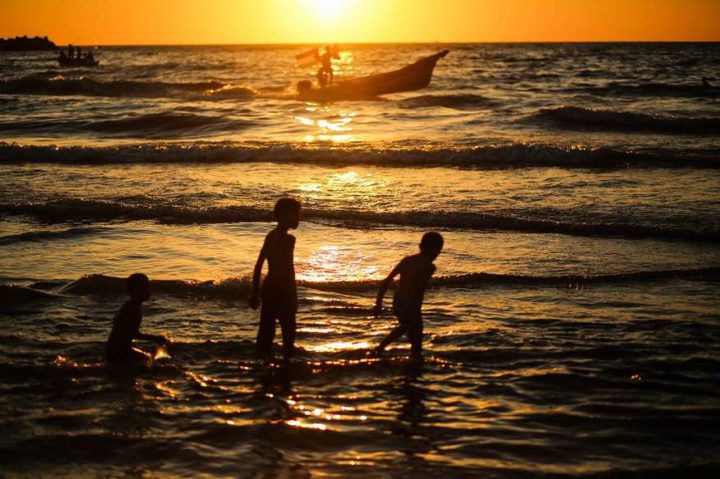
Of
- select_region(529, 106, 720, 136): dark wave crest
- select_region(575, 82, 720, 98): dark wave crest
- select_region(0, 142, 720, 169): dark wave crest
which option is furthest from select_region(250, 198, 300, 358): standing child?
select_region(575, 82, 720, 98): dark wave crest

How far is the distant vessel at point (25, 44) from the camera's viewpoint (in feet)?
468

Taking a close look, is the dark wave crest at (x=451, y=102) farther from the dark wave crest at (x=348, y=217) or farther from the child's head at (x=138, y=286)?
the child's head at (x=138, y=286)

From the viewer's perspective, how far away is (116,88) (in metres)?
48.3

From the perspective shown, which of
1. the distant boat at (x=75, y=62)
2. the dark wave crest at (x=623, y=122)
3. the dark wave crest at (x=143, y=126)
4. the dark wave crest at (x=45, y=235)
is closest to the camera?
the dark wave crest at (x=45, y=235)

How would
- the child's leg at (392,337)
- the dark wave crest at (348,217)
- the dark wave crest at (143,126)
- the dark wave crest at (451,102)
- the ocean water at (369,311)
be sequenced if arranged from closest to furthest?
the ocean water at (369,311) → the child's leg at (392,337) → the dark wave crest at (348,217) → the dark wave crest at (143,126) → the dark wave crest at (451,102)

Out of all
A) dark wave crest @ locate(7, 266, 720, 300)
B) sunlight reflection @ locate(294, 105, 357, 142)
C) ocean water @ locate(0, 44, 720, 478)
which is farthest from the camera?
sunlight reflection @ locate(294, 105, 357, 142)

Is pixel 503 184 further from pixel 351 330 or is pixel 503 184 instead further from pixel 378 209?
pixel 351 330

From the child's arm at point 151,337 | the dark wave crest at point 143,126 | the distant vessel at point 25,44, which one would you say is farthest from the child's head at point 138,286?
the distant vessel at point 25,44

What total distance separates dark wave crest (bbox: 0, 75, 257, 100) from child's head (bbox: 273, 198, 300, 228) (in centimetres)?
3842

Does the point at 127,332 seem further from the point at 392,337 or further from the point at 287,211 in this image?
the point at 392,337

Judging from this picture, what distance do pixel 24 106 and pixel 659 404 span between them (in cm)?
3755

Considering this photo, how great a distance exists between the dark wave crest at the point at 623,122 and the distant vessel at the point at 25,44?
13304 centimetres

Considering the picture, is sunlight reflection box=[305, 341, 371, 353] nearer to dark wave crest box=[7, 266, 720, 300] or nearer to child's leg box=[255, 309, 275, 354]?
child's leg box=[255, 309, 275, 354]

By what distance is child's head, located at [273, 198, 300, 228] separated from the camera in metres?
7.11
